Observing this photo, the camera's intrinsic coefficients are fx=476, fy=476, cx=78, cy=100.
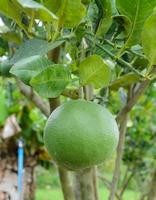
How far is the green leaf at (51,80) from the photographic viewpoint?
55 cm

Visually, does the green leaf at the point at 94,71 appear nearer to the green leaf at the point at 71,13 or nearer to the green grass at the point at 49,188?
the green leaf at the point at 71,13

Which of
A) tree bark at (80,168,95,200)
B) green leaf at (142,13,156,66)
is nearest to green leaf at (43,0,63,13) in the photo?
green leaf at (142,13,156,66)

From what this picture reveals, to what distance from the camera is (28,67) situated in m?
0.56

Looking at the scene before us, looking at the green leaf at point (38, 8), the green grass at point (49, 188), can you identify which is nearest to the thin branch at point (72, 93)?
the green leaf at point (38, 8)

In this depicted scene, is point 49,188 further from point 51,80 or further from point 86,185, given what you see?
point 51,80

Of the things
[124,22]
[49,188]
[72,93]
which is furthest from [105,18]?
[49,188]

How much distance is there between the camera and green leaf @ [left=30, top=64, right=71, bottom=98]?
21.7 inches

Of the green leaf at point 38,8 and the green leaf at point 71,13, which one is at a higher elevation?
the green leaf at point 38,8

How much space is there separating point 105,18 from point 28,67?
0.12 m

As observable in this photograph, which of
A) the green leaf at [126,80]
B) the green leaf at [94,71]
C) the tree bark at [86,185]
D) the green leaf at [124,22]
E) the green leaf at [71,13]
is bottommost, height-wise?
the tree bark at [86,185]

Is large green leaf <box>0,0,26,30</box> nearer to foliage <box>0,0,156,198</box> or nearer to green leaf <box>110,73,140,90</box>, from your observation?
foliage <box>0,0,156,198</box>

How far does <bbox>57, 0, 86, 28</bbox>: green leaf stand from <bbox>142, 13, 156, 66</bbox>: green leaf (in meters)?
0.08

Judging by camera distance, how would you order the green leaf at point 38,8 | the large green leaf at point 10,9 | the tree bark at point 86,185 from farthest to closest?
the tree bark at point 86,185
the large green leaf at point 10,9
the green leaf at point 38,8

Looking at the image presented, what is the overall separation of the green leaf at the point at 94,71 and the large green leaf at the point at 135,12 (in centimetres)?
6
